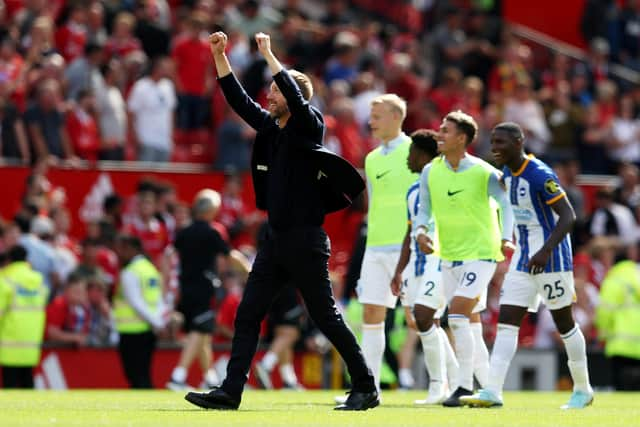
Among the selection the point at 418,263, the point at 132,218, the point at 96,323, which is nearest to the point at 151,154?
the point at 132,218

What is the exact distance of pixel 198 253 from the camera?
60.4 feet

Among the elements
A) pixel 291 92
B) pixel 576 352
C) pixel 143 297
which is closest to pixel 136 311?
pixel 143 297

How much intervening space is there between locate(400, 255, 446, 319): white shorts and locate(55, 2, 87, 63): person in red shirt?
10.1m

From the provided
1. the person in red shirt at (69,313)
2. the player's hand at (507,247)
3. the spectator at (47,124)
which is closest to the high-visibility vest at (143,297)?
the person in red shirt at (69,313)

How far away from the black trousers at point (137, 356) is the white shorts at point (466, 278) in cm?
657

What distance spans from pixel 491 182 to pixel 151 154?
10.5 m

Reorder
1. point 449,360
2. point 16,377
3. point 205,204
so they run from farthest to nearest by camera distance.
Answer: point 16,377
point 205,204
point 449,360

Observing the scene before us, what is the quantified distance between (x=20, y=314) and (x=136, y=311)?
52.9 inches

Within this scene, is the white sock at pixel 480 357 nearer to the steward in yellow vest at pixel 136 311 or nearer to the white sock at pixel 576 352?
the white sock at pixel 576 352

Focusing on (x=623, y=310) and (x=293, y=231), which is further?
(x=623, y=310)

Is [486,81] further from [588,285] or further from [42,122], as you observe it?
[42,122]

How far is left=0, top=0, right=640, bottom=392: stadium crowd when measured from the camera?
2097 cm

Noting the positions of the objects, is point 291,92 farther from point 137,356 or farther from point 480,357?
point 137,356

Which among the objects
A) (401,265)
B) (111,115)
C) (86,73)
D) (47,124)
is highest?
(86,73)
